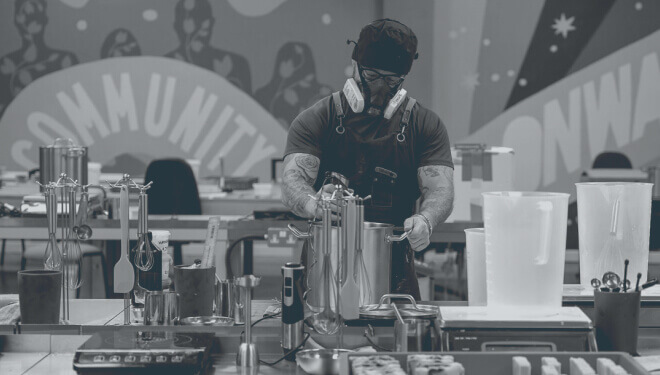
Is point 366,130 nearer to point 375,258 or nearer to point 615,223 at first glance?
point 375,258

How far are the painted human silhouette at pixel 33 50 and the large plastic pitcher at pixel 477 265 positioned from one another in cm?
731

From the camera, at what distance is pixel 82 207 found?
2617 mm

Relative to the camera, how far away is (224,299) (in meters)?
2.06

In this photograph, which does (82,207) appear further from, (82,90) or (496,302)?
(82,90)

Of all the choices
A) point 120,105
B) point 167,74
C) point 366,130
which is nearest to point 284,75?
point 167,74

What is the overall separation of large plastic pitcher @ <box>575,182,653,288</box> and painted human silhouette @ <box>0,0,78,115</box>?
740cm

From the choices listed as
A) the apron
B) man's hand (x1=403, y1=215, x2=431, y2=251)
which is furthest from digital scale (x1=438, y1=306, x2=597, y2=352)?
the apron

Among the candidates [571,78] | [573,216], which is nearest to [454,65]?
[571,78]

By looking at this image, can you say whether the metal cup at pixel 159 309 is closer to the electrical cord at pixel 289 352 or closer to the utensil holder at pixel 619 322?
the electrical cord at pixel 289 352

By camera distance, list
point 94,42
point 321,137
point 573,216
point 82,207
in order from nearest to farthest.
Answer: point 82,207, point 321,137, point 573,216, point 94,42

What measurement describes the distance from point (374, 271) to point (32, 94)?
7284 millimetres

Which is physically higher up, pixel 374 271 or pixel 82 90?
pixel 82 90

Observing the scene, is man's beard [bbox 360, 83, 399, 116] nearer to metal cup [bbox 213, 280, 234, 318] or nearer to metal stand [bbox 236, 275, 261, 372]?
metal cup [bbox 213, 280, 234, 318]

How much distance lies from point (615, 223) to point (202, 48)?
7000 millimetres
